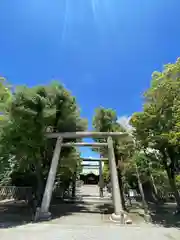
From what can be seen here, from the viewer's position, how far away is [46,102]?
12070 mm

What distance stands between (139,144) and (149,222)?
4.69m

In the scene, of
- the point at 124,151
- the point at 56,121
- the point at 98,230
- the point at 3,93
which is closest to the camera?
the point at 98,230

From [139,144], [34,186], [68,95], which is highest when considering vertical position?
[68,95]

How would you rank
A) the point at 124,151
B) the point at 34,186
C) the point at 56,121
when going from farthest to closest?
the point at 34,186
the point at 124,151
the point at 56,121

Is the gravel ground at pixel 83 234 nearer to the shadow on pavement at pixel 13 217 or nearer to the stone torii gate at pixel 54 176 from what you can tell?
the shadow on pavement at pixel 13 217

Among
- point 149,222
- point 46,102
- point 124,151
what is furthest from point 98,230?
point 124,151

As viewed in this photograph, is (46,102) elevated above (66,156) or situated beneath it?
elevated above

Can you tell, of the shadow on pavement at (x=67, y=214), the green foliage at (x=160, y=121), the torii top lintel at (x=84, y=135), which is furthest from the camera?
the torii top lintel at (x=84, y=135)

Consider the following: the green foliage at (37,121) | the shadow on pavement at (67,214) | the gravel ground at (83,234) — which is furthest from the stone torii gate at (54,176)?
the gravel ground at (83,234)

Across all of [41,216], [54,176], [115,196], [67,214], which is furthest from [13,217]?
[115,196]

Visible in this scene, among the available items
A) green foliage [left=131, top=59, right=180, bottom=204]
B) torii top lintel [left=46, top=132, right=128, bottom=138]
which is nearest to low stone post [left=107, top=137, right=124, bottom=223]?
torii top lintel [left=46, top=132, right=128, bottom=138]

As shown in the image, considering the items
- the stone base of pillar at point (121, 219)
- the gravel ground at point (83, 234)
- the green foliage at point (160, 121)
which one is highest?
the green foliage at point (160, 121)

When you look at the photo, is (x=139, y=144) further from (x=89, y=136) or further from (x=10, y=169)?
(x=10, y=169)

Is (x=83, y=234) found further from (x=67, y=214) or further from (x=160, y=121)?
(x=160, y=121)
